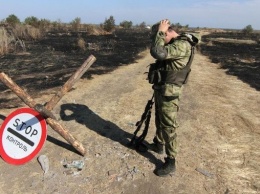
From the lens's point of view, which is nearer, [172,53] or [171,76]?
[172,53]

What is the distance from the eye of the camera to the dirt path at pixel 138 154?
14.0ft

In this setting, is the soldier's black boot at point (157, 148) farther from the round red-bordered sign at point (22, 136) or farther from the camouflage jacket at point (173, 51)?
the round red-bordered sign at point (22, 136)

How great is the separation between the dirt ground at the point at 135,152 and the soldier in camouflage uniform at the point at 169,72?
48 cm

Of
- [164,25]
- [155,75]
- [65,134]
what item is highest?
[164,25]

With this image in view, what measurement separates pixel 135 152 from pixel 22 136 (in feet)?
5.89

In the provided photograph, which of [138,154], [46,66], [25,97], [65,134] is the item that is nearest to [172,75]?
[138,154]

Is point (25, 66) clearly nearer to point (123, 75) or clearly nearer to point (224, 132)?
point (123, 75)

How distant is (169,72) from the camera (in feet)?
13.8

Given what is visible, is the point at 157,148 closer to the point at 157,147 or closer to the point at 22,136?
the point at 157,147

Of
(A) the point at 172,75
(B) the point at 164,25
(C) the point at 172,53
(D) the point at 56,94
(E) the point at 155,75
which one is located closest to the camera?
(C) the point at 172,53

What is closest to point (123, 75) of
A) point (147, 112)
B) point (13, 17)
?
point (147, 112)

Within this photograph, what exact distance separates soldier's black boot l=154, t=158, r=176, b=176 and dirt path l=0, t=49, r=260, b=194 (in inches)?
3.5

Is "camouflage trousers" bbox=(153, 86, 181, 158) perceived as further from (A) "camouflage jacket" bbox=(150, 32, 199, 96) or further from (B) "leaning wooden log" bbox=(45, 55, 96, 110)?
(B) "leaning wooden log" bbox=(45, 55, 96, 110)

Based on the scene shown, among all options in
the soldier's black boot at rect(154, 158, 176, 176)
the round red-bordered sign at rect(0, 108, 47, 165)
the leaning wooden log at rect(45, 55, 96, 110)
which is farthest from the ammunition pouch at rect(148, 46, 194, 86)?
the round red-bordered sign at rect(0, 108, 47, 165)
